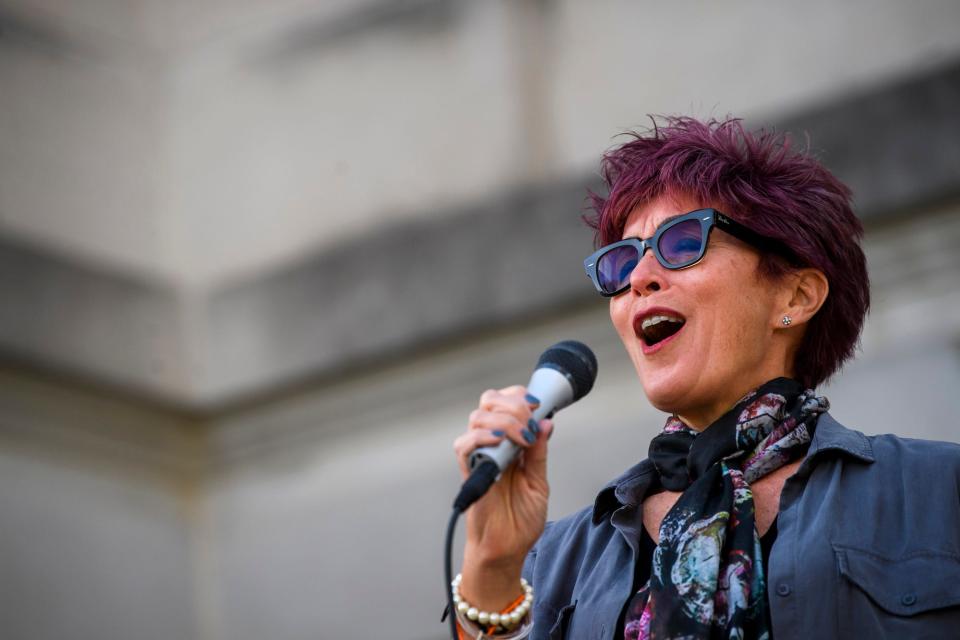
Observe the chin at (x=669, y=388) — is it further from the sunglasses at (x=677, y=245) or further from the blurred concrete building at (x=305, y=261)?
the blurred concrete building at (x=305, y=261)

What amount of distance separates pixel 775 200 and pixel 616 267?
0.33 metres

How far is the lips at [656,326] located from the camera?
284 centimetres

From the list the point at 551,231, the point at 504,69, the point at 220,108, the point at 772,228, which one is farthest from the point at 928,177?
the point at 220,108

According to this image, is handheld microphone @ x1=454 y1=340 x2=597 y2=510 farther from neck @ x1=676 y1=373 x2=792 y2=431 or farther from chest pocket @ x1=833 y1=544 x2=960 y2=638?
chest pocket @ x1=833 y1=544 x2=960 y2=638

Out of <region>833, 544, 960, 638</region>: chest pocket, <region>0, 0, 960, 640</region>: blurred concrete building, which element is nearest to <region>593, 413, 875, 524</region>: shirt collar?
<region>833, 544, 960, 638</region>: chest pocket

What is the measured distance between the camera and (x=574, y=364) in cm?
262

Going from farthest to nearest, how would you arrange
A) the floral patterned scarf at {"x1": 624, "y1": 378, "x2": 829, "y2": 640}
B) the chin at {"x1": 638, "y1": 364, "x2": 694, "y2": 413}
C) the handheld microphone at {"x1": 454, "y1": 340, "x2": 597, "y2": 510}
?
the chin at {"x1": 638, "y1": 364, "x2": 694, "y2": 413}, the floral patterned scarf at {"x1": 624, "y1": 378, "x2": 829, "y2": 640}, the handheld microphone at {"x1": 454, "y1": 340, "x2": 597, "y2": 510}

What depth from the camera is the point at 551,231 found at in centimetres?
607

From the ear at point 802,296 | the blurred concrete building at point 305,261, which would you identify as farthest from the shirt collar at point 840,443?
the blurred concrete building at point 305,261

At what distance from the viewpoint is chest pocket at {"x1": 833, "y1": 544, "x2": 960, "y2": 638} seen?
2.39 m

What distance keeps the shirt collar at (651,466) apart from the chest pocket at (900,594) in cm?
23

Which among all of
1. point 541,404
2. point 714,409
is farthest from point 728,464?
point 541,404

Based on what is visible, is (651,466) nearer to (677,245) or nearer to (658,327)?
(658,327)

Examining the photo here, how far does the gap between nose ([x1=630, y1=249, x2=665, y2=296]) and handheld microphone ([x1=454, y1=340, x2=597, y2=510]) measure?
0.23 m
